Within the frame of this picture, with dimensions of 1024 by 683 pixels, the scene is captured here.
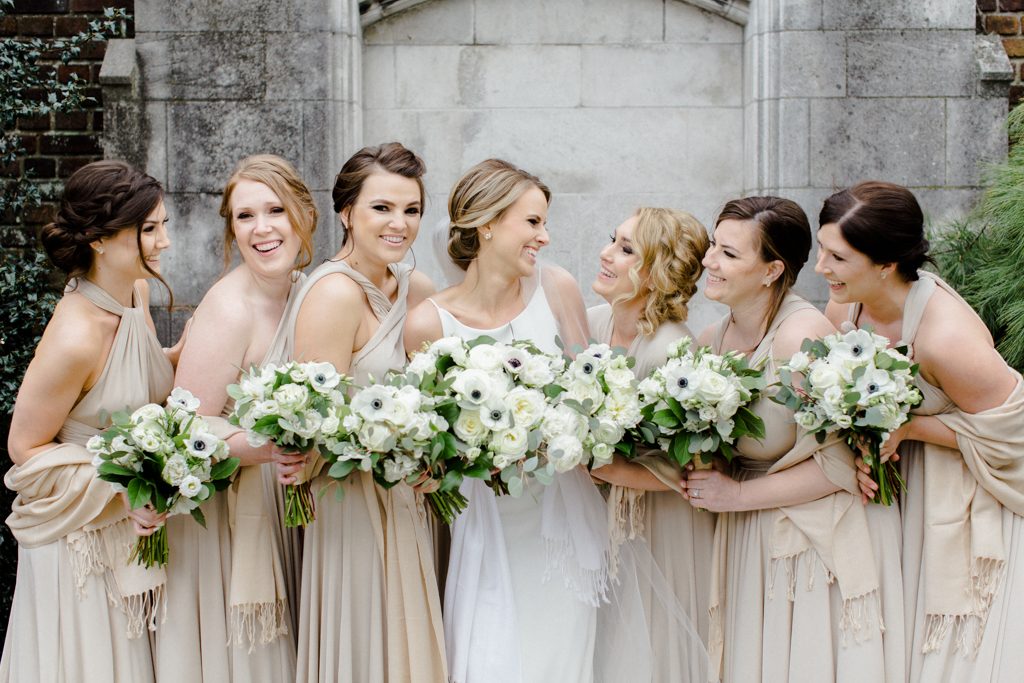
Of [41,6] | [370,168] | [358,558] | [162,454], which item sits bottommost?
[358,558]

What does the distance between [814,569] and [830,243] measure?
1.18 m

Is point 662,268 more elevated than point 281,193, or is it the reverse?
point 281,193

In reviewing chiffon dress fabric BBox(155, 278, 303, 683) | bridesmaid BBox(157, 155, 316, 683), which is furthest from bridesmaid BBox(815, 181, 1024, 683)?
chiffon dress fabric BBox(155, 278, 303, 683)

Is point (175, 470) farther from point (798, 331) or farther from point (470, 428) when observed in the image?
point (798, 331)

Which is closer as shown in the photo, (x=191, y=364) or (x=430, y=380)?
(x=430, y=380)

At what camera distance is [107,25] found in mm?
5883

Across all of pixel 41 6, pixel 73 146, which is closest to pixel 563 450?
pixel 73 146

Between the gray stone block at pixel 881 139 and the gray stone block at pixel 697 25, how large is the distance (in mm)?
772

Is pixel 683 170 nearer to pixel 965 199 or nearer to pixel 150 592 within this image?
pixel 965 199

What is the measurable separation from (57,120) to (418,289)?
3.55m

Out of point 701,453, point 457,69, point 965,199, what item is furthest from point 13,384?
A: point 965,199

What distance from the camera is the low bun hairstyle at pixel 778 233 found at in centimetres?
390

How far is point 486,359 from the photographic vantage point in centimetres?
352

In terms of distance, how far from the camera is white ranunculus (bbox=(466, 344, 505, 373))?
3506 millimetres
